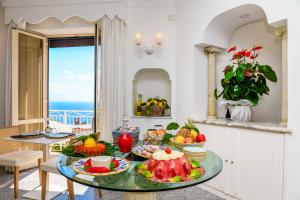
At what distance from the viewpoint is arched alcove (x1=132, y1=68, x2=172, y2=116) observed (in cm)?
393

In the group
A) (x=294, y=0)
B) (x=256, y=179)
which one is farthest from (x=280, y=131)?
(x=294, y=0)

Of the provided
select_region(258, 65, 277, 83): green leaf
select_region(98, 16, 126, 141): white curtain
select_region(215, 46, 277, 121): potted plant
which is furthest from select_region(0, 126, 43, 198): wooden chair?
select_region(258, 65, 277, 83): green leaf

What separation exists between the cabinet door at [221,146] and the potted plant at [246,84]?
9.7 inches

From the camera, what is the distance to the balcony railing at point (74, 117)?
6895 mm

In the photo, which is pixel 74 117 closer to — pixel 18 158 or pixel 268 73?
pixel 18 158

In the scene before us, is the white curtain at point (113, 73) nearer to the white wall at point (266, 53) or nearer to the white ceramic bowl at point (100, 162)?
the white wall at point (266, 53)

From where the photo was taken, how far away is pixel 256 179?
2521 mm

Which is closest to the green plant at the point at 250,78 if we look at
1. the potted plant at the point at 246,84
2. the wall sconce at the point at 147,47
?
the potted plant at the point at 246,84

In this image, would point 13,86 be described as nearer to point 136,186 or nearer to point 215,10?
point 215,10

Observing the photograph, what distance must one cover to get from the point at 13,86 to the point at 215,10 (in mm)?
3376

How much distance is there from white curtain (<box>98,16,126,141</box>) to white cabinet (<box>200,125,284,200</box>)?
1411 mm

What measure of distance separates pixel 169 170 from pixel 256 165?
179 cm

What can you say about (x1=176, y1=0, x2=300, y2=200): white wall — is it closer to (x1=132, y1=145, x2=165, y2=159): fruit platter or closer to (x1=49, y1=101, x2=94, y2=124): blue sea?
(x1=132, y1=145, x2=165, y2=159): fruit platter

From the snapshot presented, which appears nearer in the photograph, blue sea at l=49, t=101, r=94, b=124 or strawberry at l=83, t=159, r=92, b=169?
strawberry at l=83, t=159, r=92, b=169
